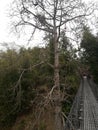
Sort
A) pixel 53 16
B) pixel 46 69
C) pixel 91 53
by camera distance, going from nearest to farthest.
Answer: pixel 53 16
pixel 46 69
pixel 91 53

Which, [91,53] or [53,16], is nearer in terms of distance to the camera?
[53,16]

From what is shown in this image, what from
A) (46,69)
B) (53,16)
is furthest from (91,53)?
(53,16)

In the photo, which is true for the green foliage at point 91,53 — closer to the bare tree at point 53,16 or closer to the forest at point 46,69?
the forest at point 46,69

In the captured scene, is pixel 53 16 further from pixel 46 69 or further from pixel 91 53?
pixel 91 53

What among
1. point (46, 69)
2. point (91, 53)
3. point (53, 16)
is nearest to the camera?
point (53, 16)

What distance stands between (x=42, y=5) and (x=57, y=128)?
100 inches

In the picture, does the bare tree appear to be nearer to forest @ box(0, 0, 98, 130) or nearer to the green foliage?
forest @ box(0, 0, 98, 130)

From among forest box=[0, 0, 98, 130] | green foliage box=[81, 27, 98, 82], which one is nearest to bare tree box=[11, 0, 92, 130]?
forest box=[0, 0, 98, 130]

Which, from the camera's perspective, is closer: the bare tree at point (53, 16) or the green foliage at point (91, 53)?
the bare tree at point (53, 16)

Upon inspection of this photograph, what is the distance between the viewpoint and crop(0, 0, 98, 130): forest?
170 inches

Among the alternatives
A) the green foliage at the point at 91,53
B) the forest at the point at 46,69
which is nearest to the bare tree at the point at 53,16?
the forest at the point at 46,69

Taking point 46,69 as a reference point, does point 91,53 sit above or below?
above

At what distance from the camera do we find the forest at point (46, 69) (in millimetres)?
4312

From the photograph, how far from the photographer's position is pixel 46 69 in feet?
24.5
